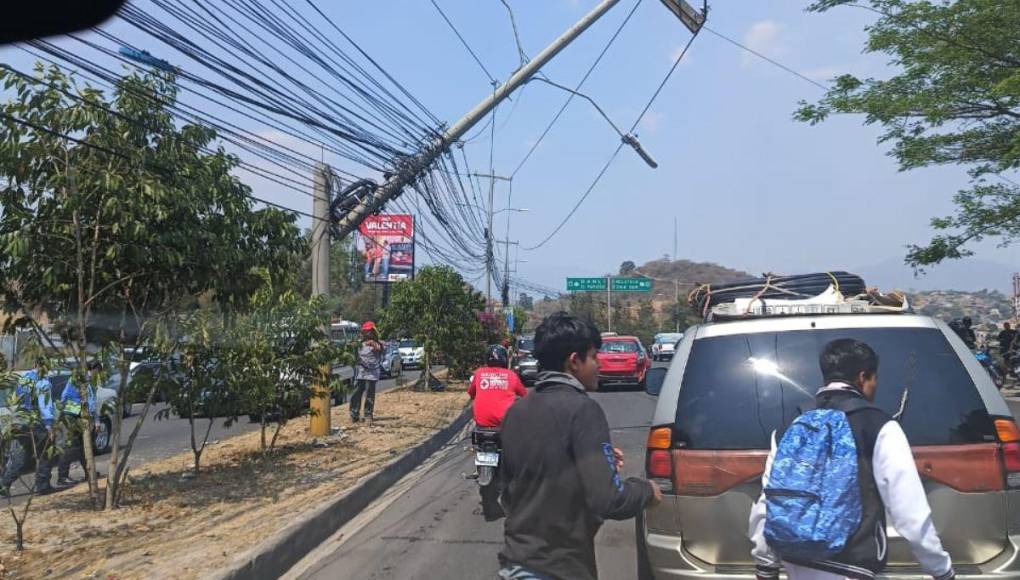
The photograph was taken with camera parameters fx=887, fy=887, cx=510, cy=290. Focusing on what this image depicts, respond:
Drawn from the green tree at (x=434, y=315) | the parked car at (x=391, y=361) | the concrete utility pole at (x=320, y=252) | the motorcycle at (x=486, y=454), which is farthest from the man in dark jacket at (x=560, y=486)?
the parked car at (x=391, y=361)

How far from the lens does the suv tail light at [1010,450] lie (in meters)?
3.96

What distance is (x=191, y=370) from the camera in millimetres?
9578

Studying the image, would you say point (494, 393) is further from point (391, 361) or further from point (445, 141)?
point (391, 361)

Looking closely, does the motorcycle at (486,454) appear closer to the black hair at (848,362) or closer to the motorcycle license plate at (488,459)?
the motorcycle license plate at (488,459)

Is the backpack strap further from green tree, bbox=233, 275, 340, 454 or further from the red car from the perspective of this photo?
the red car

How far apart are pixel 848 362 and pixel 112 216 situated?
6.73 meters

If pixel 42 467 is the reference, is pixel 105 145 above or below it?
above

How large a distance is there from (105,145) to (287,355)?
4027 millimetres

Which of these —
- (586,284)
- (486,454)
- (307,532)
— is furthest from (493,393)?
(586,284)

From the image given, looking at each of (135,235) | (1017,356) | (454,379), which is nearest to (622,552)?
(135,235)

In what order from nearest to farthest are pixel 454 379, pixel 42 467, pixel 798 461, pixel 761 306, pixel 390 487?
1. pixel 798 461
2. pixel 761 306
3. pixel 42 467
4. pixel 390 487
5. pixel 454 379

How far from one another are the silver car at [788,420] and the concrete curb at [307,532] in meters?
2.89

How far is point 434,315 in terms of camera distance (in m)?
24.1

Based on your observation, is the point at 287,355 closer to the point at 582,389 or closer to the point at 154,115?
the point at 154,115
